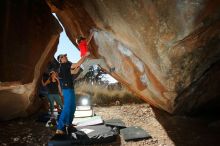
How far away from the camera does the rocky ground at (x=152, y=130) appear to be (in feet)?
18.5

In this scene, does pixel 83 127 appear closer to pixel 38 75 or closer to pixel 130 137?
pixel 130 137

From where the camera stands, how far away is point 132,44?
20.3 ft

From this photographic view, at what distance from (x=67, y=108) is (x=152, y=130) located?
2.09m

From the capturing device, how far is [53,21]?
29.3ft

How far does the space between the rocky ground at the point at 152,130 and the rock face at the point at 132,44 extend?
418 millimetres

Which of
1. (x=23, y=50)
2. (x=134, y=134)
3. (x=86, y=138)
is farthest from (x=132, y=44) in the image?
(x=23, y=50)

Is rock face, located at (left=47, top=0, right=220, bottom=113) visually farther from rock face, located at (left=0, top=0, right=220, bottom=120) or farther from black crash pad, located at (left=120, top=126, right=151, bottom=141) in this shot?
black crash pad, located at (left=120, top=126, right=151, bottom=141)

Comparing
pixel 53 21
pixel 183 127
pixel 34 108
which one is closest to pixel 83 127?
pixel 183 127

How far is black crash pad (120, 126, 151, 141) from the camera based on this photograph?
5816 mm

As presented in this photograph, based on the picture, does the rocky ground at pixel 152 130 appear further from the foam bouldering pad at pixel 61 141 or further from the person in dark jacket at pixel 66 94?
the person in dark jacket at pixel 66 94

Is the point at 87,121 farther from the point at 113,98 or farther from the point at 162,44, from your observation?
the point at 113,98

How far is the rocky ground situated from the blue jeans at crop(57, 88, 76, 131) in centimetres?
55

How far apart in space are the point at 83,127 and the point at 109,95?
4.05m

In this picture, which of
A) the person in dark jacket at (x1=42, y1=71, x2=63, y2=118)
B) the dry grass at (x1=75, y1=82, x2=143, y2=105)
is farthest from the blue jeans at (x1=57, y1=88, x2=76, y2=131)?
the dry grass at (x1=75, y1=82, x2=143, y2=105)
